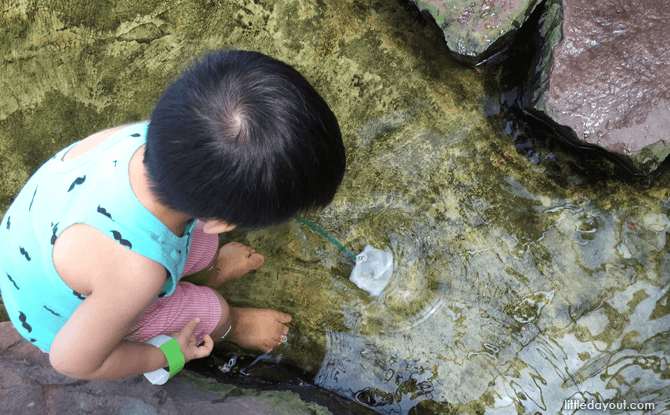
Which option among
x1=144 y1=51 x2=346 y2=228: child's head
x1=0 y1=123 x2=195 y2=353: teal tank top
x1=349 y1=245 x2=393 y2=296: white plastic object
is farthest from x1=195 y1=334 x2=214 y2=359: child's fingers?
x1=144 y1=51 x2=346 y2=228: child's head

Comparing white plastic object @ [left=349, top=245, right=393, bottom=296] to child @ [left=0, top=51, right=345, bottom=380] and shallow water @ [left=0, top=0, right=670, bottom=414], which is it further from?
child @ [left=0, top=51, right=345, bottom=380]

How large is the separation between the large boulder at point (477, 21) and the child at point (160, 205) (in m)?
1.27

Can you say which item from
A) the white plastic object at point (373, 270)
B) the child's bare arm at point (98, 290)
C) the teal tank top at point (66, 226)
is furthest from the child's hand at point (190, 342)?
the white plastic object at point (373, 270)

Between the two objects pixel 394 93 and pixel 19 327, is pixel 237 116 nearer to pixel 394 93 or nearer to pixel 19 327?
pixel 19 327

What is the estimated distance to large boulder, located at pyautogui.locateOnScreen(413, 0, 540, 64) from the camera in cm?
200

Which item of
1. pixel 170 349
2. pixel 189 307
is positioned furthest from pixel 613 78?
pixel 170 349

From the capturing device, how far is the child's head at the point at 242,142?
3.16 ft

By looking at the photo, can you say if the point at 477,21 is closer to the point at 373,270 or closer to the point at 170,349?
the point at 373,270

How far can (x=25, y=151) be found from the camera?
2156mm

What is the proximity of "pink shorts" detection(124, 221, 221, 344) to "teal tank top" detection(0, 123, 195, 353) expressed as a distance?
0.11 m

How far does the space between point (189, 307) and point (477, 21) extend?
178 centimetres

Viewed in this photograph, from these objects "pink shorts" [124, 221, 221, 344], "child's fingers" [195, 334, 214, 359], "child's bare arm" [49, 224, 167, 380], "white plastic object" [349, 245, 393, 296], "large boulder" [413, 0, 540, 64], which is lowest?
"white plastic object" [349, 245, 393, 296]

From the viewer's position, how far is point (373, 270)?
2002 mm

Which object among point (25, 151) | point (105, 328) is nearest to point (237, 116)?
point (105, 328)
